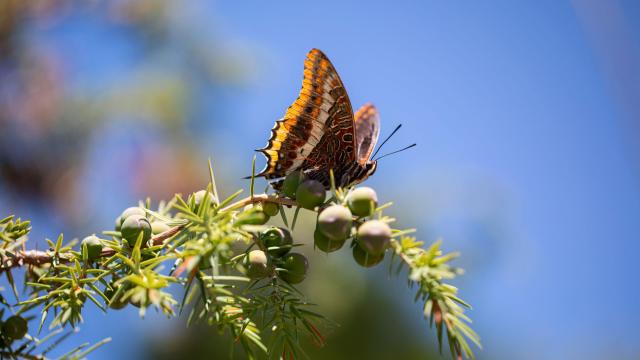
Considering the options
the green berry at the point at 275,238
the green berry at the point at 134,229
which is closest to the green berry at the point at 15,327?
the green berry at the point at 134,229

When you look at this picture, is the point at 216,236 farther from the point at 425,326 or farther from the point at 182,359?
the point at 182,359

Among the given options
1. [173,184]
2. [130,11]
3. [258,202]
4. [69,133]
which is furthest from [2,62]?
[258,202]

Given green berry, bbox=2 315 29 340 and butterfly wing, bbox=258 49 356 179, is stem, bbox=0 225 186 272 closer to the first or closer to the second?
green berry, bbox=2 315 29 340

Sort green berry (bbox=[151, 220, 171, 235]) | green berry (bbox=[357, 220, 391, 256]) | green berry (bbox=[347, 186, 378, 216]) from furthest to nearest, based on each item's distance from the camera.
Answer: green berry (bbox=[151, 220, 171, 235])
green berry (bbox=[347, 186, 378, 216])
green berry (bbox=[357, 220, 391, 256])

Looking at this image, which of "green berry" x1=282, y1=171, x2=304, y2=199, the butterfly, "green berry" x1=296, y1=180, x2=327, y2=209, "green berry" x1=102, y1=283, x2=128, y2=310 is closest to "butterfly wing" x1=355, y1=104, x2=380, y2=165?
the butterfly

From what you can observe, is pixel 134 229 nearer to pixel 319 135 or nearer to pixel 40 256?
pixel 40 256

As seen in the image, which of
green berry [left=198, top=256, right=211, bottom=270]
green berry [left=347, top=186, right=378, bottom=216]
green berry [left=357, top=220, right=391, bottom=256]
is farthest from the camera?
green berry [left=347, top=186, right=378, bottom=216]

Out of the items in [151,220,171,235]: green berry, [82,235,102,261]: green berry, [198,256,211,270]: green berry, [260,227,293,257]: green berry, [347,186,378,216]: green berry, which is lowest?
[82,235,102,261]: green berry
